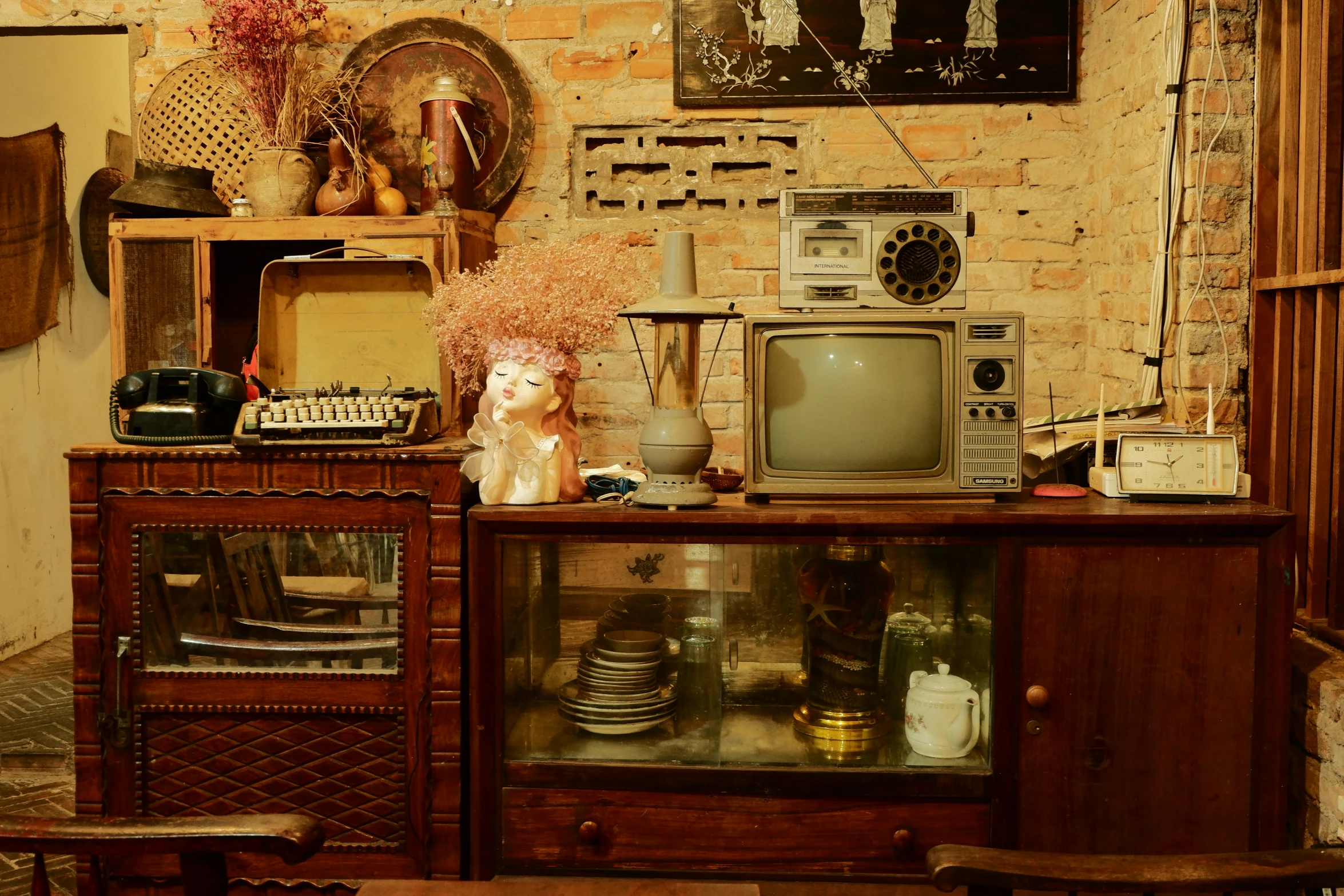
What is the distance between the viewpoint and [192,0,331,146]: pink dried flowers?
2.95 meters

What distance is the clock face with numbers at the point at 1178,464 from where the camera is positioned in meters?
2.12

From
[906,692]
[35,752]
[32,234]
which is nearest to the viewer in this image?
[906,692]

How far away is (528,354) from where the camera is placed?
2180 mm

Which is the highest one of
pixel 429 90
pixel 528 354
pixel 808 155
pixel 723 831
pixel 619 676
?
pixel 429 90

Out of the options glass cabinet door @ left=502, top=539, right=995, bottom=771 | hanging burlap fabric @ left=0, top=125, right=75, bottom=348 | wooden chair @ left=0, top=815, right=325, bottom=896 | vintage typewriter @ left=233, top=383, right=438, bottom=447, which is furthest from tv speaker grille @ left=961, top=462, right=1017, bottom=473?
hanging burlap fabric @ left=0, top=125, right=75, bottom=348

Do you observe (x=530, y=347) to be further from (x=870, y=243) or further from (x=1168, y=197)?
(x=1168, y=197)

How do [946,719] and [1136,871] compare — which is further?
[946,719]

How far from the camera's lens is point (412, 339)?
120 inches

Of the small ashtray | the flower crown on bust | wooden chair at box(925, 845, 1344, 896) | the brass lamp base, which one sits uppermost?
the flower crown on bust

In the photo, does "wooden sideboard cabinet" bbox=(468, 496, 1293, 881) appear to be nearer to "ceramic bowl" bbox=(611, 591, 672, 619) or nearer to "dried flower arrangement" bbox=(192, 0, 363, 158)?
"ceramic bowl" bbox=(611, 591, 672, 619)

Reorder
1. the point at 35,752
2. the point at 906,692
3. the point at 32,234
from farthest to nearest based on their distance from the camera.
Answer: the point at 32,234
the point at 35,752
the point at 906,692

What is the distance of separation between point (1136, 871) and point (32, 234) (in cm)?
511

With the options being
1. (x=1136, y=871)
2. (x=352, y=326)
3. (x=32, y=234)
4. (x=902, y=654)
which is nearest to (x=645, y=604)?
(x=902, y=654)

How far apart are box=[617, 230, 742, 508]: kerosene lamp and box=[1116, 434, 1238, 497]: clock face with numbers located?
2.94 feet
